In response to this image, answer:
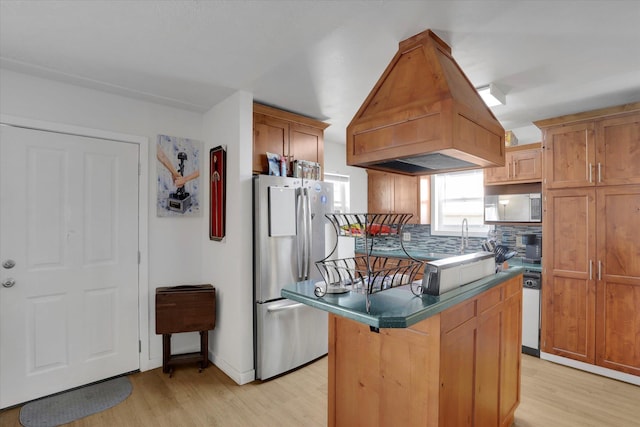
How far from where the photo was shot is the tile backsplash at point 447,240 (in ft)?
12.8

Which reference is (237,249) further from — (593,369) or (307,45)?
(593,369)

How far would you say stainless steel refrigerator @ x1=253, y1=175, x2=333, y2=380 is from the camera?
2869 millimetres

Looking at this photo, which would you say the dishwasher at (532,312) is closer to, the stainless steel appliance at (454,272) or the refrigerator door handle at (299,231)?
the stainless steel appliance at (454,272)

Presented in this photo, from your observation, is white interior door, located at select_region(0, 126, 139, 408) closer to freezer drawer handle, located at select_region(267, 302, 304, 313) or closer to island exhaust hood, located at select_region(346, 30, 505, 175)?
freezer drawer handle, located at select_region(267, 302, 304, 313)

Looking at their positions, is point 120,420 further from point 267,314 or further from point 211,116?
point 211,116

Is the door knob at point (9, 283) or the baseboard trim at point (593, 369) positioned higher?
the door knob at point (9, 283)

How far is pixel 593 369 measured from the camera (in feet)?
10.1

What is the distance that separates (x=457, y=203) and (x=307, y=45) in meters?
3.22

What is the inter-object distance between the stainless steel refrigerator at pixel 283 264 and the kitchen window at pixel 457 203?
83.3 inches

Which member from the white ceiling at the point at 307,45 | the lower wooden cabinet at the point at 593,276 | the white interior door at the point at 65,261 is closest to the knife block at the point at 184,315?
the white interior door at the point at 65,261

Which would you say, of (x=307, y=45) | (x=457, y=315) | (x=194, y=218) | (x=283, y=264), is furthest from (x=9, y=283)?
(x=457, y=315)

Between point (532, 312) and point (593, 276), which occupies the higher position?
point (593, 276)

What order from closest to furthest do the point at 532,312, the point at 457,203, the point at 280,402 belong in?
the point at 280,402 < the point at 532,312 < the point at 457,203

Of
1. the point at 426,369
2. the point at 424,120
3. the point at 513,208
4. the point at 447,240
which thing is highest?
the point at 424,120
